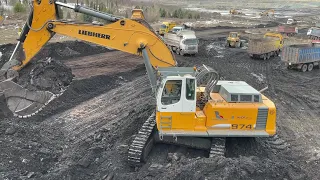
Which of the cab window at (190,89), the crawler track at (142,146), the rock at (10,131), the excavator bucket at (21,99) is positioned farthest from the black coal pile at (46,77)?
the cab window at (190,89)

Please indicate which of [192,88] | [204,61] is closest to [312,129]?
[192,88]

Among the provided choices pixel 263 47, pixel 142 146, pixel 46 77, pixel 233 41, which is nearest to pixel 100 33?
pixel 142 146

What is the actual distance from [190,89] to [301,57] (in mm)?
16945

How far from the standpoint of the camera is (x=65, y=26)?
1136 centimetres

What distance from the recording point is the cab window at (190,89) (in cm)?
951

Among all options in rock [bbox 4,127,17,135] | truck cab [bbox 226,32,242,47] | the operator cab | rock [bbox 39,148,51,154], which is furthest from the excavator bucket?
truck cab [bbox 226,32,242,47]

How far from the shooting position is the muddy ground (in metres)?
8.98

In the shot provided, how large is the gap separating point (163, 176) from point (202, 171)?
96cm

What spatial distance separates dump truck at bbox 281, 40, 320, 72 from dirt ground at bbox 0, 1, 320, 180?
2500 millimetres

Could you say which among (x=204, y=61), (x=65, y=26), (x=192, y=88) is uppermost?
(x=65, y=26)

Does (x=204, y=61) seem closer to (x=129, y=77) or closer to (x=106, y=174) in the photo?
(x=129, y=77)

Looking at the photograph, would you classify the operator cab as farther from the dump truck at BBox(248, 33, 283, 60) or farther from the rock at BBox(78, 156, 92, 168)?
the dump truck at BBox(248, 33, 283, 60)

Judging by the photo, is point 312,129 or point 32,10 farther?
point 312,129

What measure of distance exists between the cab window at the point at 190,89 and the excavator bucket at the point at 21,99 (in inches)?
223
